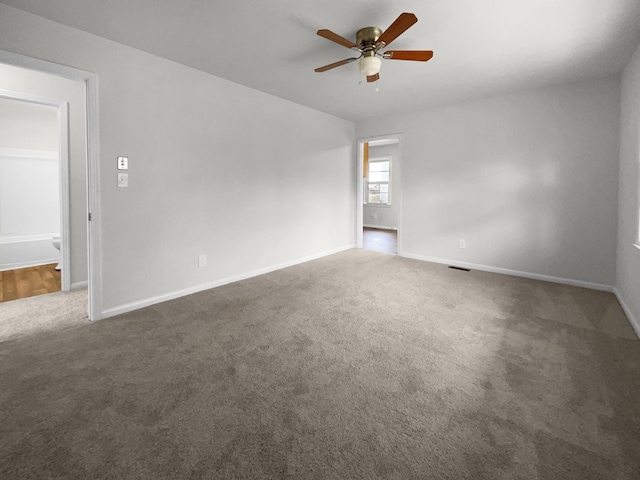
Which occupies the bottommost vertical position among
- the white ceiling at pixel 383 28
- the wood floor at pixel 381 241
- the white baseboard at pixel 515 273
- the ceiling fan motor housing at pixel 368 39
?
the white baseboard at pixel 515 273

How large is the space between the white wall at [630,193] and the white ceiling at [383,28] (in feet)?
1.13

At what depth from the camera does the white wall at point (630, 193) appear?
103 inches

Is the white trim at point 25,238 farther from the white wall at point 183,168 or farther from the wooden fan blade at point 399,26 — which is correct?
Result: the wooden fan blade at point 399,26

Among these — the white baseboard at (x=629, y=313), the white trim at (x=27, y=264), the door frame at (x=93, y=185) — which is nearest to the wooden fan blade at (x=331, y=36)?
the door frame at (x=93, y=185)

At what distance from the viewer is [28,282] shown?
389cm

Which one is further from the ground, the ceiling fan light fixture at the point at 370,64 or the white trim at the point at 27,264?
the ceiling fan light fixture at the point at 370,64

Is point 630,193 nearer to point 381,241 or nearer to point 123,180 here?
point 381,241

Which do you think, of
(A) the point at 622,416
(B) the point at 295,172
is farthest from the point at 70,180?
(A) the point at 622,416

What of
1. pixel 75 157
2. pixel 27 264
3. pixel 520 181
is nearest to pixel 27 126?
pixel 75 157

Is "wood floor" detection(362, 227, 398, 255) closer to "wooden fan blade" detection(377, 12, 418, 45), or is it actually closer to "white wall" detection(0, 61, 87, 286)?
"wooden fan blade" detection(377, 12, 418, 45)

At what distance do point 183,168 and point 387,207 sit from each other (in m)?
6.77

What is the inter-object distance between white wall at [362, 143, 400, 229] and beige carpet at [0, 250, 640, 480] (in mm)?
6073

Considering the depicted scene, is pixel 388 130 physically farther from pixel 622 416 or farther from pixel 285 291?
pixel 622 416

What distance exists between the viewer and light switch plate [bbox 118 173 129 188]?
2795mm
